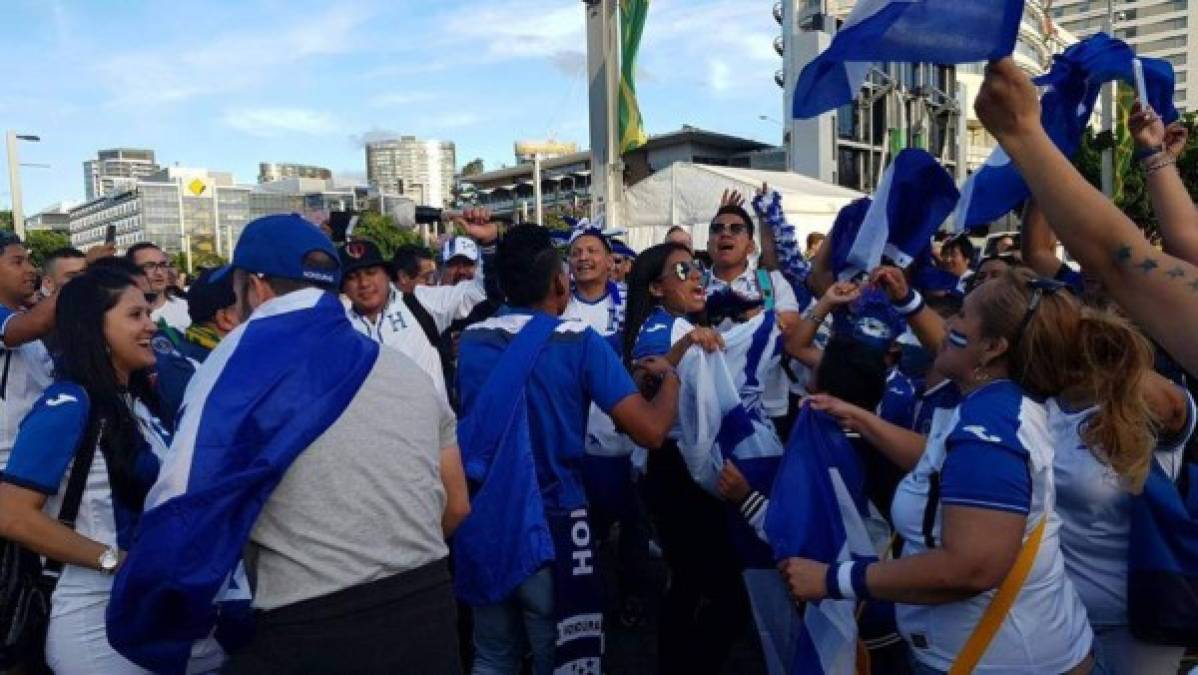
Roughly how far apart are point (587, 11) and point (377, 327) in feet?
78.4

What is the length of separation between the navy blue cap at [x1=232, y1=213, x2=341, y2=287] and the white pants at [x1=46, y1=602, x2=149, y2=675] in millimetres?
1131

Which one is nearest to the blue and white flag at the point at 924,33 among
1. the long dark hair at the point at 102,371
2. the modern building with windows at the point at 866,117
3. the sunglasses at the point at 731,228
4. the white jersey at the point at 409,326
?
the long dark hair at the point at 102,371

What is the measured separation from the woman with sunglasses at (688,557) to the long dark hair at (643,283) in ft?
1.30

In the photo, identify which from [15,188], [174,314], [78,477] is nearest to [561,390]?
[78,477]

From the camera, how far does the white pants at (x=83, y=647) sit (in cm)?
265

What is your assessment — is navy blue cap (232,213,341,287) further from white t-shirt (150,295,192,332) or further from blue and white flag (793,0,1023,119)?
white t-shirt (150,295,192,332)

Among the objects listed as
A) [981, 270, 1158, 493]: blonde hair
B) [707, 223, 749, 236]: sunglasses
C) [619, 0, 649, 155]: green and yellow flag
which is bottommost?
[981, 270, 1158, 493]: blonde hair

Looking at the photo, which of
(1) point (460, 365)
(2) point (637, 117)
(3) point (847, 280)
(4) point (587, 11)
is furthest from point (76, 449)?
(4) point (587, 11)

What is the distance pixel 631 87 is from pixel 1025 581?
2400 cm

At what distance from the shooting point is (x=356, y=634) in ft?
7.43

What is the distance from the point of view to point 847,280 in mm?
3695

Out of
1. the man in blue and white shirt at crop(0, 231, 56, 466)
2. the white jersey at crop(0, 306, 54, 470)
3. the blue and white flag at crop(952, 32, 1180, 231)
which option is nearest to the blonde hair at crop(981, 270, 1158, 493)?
the blue and white flag at crop(952, 32, 1180, 231)

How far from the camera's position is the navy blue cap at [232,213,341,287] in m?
2.42

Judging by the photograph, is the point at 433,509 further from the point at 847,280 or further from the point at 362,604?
the point at 847,280
